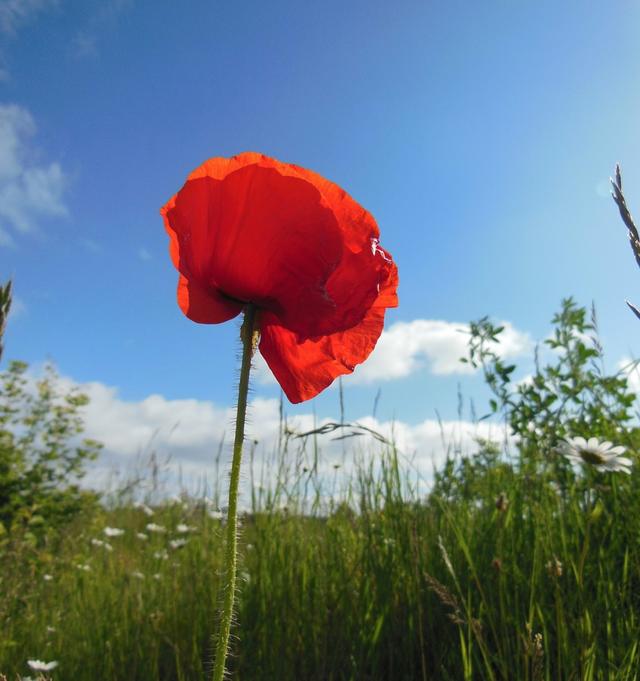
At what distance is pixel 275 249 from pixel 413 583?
1701 millimetres

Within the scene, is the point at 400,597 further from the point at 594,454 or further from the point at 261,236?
the point at 261,236

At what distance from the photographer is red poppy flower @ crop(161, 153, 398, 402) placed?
1.00m

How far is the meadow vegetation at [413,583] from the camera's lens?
190 centimetres

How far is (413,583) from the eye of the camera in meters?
2.30

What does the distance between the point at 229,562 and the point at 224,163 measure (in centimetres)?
62

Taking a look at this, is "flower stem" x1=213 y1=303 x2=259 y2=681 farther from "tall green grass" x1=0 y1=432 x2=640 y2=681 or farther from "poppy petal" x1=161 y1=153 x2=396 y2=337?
"tall green grass" x1=0 y1=432 x2=640 y2=681

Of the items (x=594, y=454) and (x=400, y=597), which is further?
(x=400, y=597)

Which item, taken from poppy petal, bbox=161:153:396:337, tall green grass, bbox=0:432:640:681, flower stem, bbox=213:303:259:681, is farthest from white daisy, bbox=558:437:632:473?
flower stem, bbox=213:303:259:681

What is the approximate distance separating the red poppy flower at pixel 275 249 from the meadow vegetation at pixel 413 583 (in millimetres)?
427

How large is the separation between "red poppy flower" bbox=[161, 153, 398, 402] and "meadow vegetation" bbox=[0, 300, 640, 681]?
16.8 inches

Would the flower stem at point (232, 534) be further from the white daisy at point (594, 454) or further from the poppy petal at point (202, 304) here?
the white daisy at point (594, 454)

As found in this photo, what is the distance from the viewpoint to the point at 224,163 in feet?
3.33

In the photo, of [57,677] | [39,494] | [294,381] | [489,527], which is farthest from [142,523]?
[294,381]

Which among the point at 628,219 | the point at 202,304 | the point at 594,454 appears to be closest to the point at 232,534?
the point at 202,304
